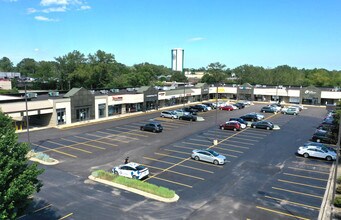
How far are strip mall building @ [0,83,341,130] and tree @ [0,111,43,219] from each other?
1017cm

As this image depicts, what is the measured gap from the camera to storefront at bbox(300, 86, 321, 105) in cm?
8319

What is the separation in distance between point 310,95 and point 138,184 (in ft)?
244

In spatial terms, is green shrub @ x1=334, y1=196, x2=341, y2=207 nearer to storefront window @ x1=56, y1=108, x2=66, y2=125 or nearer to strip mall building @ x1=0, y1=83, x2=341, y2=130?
strip mall building @ x1=0, y1=83, x2=341, y2=130

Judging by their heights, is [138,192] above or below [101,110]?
below

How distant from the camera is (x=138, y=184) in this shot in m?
23.4

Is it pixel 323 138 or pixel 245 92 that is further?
pixel 245 92

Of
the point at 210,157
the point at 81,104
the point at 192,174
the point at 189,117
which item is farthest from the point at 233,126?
the point at 81,104

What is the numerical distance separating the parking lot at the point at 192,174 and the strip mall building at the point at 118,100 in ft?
23.1

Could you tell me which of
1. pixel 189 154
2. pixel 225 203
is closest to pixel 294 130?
pixel 189 154

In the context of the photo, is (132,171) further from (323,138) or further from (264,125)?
(264,125)

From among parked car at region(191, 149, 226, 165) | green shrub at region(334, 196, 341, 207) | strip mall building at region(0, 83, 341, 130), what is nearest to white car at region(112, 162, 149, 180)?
parked car at region(191, 149, 226, 165)

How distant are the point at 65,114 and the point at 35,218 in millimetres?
34272

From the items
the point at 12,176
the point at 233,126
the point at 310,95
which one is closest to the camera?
the point at 12,176

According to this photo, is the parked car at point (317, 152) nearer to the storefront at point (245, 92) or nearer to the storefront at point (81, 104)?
the storefront at point (81, 104)
